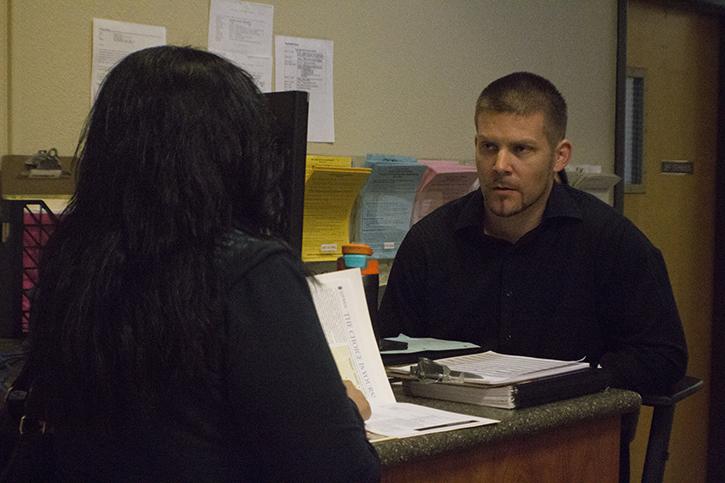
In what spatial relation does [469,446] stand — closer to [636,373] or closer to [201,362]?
[201,362]

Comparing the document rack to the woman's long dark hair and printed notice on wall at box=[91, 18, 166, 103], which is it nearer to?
printed notice on wall at box=[91, 18, 166, 103]

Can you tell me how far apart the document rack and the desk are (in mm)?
716

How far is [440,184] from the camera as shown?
2531 millimetres

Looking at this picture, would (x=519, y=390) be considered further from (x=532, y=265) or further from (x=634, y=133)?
(x=634, y=133)

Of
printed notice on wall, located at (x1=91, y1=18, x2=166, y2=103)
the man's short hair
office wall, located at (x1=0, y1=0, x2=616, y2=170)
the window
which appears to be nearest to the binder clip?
office wall, located at (x1=0, y1=0, x2=616, y2=170)

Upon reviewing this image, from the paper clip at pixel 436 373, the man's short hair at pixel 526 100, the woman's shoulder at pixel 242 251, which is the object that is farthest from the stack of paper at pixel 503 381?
the man's short hair at pixel 526 100

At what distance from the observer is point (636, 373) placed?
1897mm

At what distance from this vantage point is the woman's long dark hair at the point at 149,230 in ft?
2.99

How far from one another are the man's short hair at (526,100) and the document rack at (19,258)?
1.01 m

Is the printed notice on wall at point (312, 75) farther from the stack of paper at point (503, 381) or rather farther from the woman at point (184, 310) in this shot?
the woman at point (184, 310)

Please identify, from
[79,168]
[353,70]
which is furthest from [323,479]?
[353,70]

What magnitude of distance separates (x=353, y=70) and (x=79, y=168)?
141 cm

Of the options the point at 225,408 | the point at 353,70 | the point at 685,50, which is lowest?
the point at 225,408

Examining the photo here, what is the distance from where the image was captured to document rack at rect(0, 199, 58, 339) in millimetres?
1690
